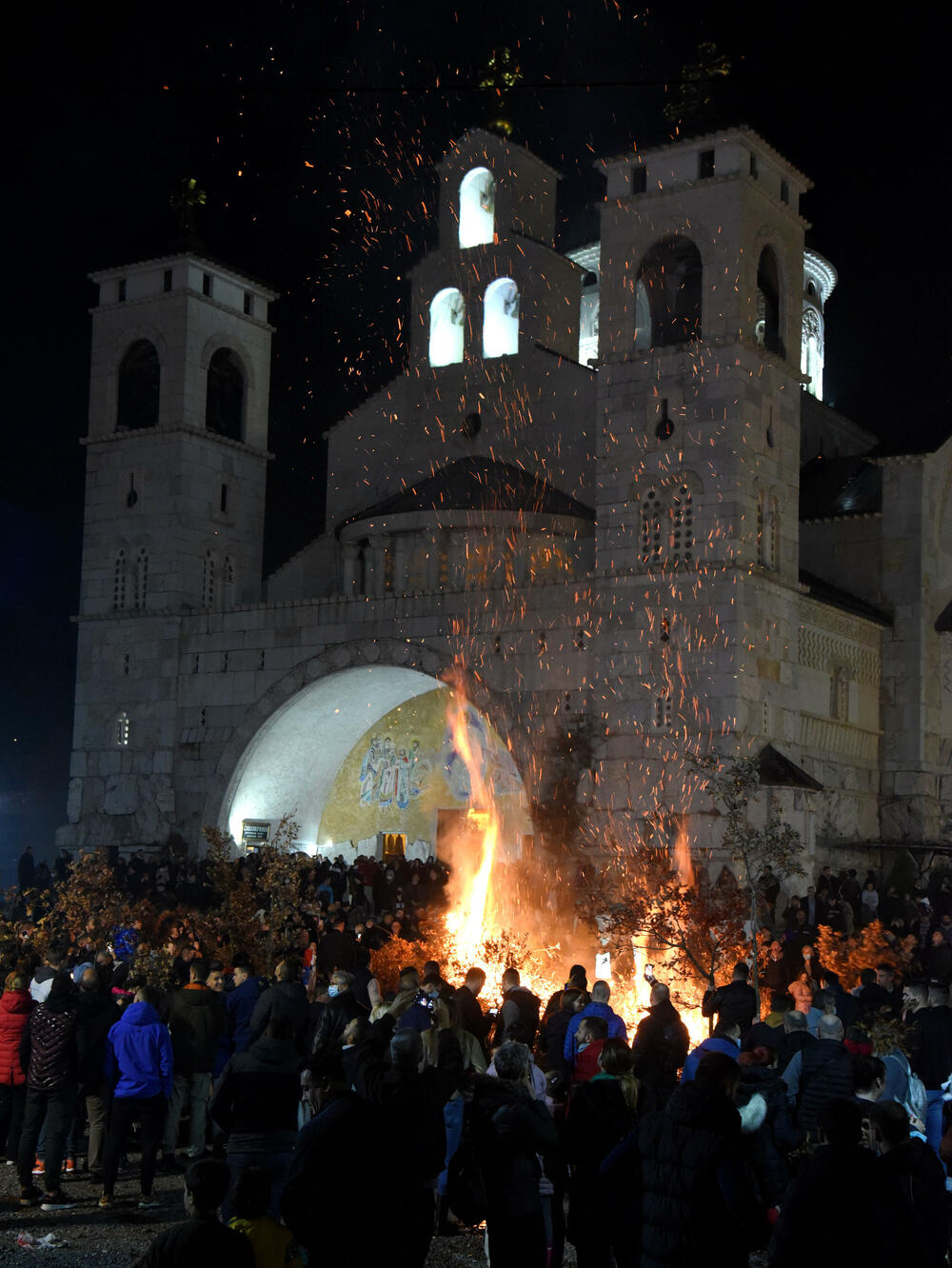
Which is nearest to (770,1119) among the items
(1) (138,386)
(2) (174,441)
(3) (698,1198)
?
(3) (698,1198)

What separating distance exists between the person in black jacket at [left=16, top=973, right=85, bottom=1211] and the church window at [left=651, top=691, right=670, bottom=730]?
16939 millimetres

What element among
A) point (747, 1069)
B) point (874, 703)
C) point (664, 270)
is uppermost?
point (664, 270)

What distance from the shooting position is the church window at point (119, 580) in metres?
34.8

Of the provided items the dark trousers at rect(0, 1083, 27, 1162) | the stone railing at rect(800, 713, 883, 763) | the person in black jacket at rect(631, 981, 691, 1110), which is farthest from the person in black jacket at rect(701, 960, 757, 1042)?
the stone railing at rect(800, 713, 883, 763)

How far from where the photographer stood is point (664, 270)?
29.7 m

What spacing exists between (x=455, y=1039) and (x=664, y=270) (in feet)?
76.5

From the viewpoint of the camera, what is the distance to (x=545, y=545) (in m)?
30.6

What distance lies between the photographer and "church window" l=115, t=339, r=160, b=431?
117ft

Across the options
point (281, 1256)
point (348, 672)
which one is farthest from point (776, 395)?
point (281, 1256)

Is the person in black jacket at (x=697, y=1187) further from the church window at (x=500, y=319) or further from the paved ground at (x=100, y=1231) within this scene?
the church window at (x=500, y=319)

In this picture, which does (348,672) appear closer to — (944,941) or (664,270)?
(664,270)

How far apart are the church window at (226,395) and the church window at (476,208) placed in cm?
581

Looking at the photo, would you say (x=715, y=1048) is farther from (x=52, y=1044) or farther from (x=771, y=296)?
(x=771, y=296)

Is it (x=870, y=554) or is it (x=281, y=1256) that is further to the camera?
(x=870, y=554)
